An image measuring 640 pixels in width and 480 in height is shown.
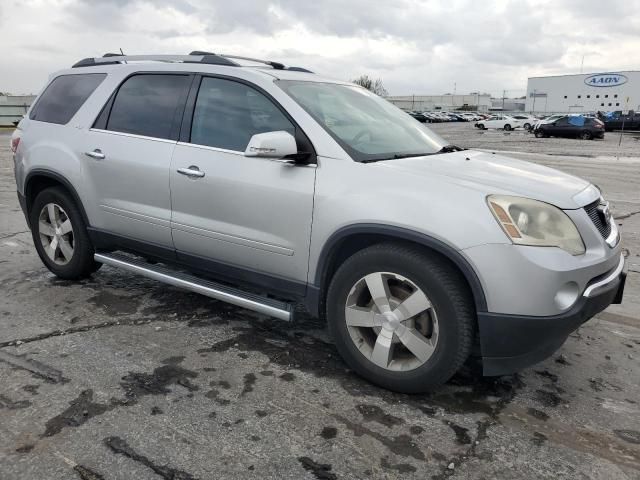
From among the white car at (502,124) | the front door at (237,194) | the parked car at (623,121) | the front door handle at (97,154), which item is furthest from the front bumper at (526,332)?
the white car at (502,124)

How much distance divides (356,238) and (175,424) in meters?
1.36

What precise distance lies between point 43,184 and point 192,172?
1916mm

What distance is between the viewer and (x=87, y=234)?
14.6 ft

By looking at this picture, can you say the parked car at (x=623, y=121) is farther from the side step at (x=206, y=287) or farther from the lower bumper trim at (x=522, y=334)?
the side step at (x=206, y=287)

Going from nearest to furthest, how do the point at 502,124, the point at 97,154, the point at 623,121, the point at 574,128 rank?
the point at 97,154
the point at 574,128
the point at 623,121
the point at 502,124

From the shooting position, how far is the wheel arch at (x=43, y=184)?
437cm

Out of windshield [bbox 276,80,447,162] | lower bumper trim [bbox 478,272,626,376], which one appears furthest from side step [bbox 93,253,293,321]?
lower bumper trim [bbox 478,272,626,376]

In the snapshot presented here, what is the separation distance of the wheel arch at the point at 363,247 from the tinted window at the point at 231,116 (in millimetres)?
766

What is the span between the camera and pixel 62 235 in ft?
15.2

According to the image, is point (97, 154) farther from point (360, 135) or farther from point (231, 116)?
point (360, 135)

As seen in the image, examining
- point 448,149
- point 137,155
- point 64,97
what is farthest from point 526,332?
point 64,97

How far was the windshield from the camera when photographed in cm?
330

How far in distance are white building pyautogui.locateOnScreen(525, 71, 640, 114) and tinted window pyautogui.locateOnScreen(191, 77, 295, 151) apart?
103613 mm

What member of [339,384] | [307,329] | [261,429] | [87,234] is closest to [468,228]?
[339,384]
